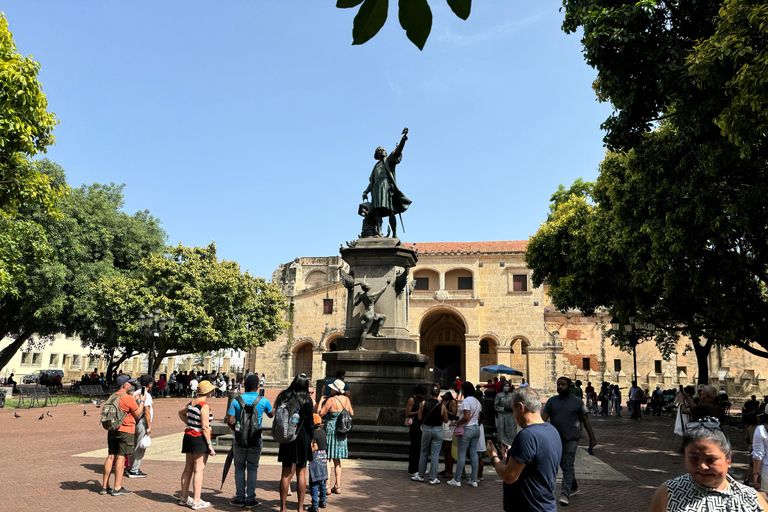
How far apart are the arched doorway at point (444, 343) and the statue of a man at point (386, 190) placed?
2894cm

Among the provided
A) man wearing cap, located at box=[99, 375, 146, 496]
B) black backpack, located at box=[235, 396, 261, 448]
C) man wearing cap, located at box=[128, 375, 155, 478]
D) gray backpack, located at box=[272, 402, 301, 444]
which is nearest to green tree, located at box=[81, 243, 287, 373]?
man wearing cap, located at box=[128, 375, 155, 478]

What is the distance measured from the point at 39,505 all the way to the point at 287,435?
3116mm

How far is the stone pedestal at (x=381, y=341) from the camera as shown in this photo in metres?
10.6

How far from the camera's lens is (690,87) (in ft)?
28.6

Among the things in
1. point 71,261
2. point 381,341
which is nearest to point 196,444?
point 381,341

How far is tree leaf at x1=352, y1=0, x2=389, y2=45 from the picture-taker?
179 centimetres

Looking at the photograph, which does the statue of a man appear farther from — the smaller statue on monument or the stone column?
the stone column

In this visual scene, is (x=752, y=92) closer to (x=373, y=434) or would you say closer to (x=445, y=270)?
(x=373, y=434)

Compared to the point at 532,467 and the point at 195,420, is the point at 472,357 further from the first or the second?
the point at 532,467

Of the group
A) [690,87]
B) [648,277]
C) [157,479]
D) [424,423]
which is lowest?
[157,479]

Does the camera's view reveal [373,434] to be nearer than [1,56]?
Yes

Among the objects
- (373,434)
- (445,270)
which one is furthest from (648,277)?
(445,270)

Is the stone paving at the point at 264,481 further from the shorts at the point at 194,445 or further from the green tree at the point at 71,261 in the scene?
the green tree at the point at 71,261

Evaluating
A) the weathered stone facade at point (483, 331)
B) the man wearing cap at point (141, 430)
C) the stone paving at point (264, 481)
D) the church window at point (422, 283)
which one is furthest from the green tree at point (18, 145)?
the church window at point (422, 283)
